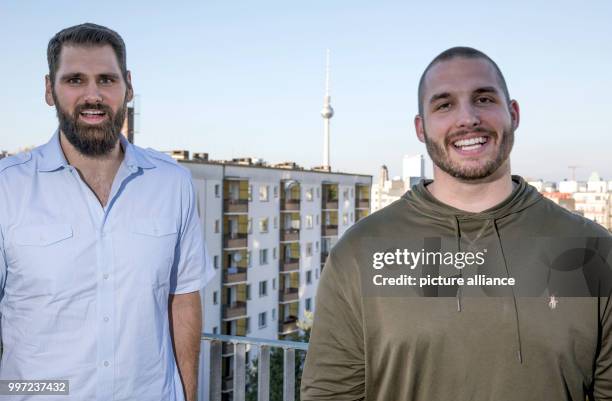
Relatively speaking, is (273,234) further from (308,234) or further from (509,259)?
(509,259)

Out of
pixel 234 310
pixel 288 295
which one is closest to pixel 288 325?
pixel 288 295

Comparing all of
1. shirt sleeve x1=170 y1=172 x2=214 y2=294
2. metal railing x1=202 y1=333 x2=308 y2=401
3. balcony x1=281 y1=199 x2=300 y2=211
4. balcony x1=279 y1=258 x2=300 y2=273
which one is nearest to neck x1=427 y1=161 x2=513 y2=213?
shirt sleeve x1=170 y1=172 x2=214 y2=294

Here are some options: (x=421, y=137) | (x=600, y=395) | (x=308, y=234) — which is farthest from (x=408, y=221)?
(x=308, y=234)

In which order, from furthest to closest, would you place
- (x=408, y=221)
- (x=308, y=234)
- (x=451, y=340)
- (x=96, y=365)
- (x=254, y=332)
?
(x=308, y=234), (x=254, y=332), (x=96, y=365), (x=408, y=221), (x=451, y=340)

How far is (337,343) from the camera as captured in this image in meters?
2.13

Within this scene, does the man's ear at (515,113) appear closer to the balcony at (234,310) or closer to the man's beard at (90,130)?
the man's beard at (90,130)

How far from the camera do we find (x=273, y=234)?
1598 inches

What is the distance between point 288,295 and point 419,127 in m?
39.7

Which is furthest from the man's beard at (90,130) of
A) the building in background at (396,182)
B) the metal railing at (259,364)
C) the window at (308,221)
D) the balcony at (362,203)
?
the building in background at (396,182)

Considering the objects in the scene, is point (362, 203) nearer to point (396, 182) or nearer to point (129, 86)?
Result: point (396, 182)

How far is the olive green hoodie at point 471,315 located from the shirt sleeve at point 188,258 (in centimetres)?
61

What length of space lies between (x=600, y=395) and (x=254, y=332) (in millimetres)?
37187

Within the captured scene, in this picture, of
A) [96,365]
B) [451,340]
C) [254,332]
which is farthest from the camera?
[254,332]

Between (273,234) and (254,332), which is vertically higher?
(273,234)
